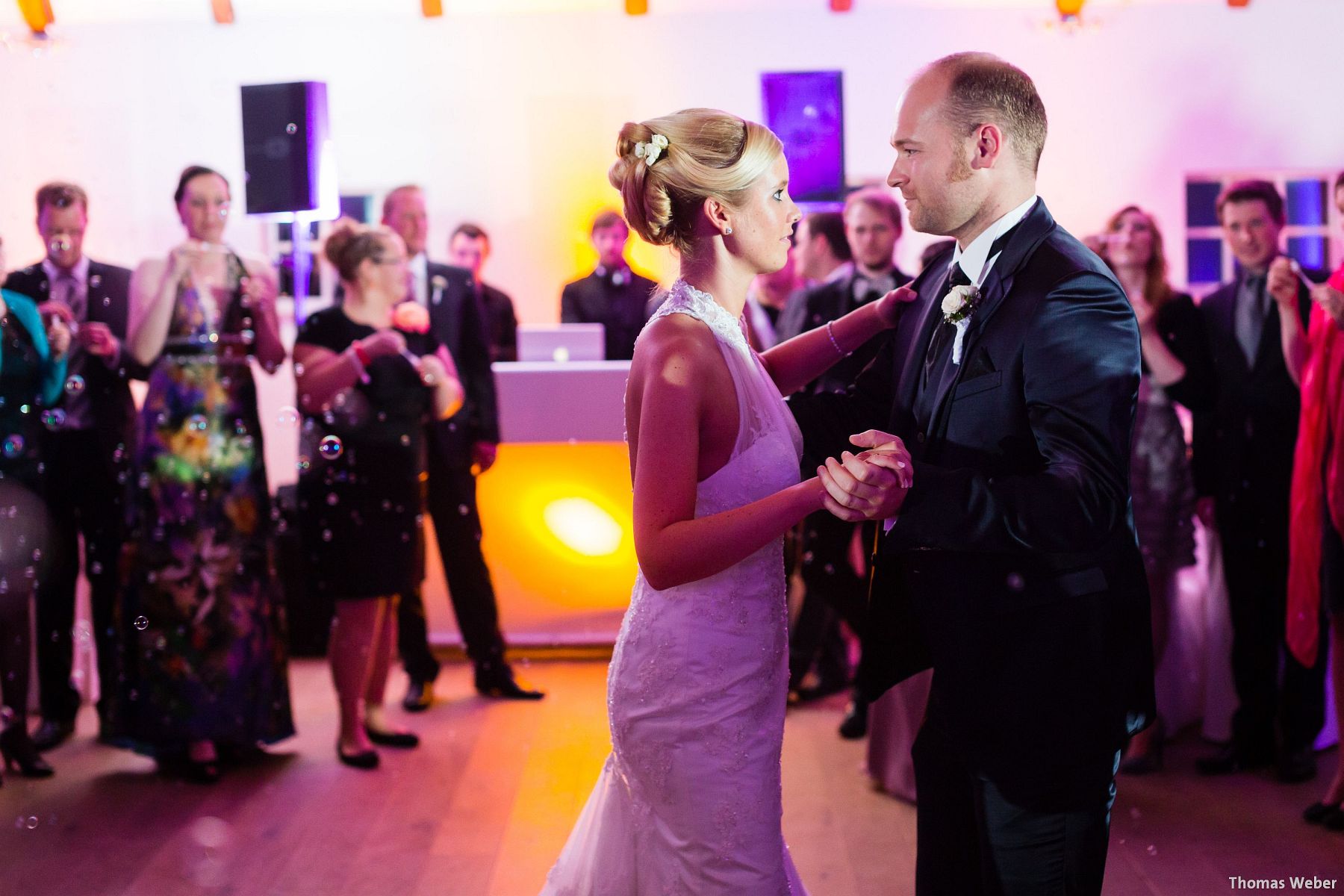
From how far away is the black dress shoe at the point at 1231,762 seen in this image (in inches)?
135

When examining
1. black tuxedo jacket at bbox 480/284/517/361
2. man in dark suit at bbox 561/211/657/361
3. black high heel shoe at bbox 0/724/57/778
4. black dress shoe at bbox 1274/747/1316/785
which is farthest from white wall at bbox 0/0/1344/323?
black high heel shoe at bbox 0/724/57/778

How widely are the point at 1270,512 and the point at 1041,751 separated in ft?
7.49

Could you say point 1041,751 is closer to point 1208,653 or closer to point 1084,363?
point 1084,363

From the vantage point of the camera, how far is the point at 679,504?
152 cm

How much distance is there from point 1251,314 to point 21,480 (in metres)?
3.83

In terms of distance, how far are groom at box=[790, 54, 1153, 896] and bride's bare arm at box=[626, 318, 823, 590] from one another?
0.47ft

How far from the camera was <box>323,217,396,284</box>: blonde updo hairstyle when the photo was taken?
356cm

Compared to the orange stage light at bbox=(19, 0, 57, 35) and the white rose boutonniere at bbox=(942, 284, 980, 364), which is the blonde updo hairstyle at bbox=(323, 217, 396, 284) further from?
the orange stage light at bbox=(19, 0, 57, 35)

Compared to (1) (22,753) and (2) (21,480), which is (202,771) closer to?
Answer: (1) (22,753)

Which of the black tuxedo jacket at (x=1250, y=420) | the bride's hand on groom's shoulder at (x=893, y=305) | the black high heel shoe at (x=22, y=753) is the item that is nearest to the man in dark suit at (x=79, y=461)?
the black high heel shoe at (x=22, y=753)

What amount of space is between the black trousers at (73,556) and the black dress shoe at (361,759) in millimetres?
797

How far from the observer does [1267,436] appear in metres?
3.32

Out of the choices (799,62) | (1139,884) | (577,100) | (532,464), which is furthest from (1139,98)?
(1139,884)

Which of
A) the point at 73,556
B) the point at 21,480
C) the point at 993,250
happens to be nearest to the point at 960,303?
the point at 993,250
